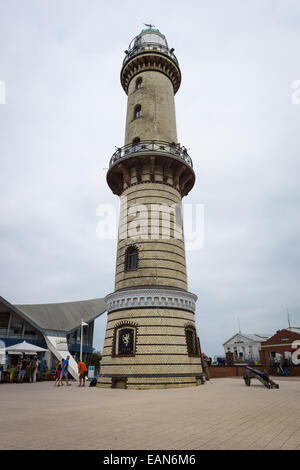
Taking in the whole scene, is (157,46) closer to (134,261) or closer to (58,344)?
(134,261)

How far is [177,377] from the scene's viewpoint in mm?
14789

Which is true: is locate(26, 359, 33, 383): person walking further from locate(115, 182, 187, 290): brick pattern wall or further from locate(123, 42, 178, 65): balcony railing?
locate(123, 42, 178, 65): balcony railing

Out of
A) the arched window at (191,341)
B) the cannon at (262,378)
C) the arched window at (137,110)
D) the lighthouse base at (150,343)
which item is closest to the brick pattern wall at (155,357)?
the lighthouse base at (150,343)

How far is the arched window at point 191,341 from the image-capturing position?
1636 centimetres

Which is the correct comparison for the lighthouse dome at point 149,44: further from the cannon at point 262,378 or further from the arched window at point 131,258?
the cannon at point 262,378

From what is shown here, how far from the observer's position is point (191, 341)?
16.8 meters

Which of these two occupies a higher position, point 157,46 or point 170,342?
point 157,46

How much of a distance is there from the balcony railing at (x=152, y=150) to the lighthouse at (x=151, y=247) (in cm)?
7

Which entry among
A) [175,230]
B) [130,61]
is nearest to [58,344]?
[175,230]

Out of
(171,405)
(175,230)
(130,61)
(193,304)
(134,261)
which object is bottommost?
(171,405)

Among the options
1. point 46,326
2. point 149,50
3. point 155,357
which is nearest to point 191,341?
point 155,357

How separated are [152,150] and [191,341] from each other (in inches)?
467
